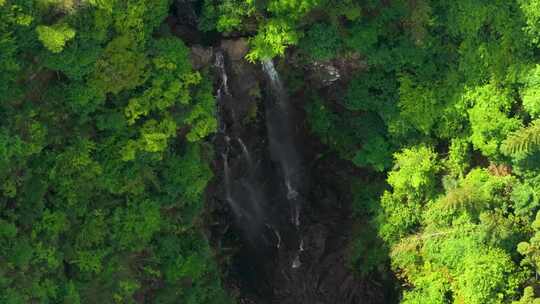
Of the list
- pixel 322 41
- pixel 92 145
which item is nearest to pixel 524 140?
pixel 322 41

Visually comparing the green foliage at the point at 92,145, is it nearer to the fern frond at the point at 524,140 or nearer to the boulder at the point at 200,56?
the boulder at the point at 200,56

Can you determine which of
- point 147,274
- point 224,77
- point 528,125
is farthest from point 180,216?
point 528,125

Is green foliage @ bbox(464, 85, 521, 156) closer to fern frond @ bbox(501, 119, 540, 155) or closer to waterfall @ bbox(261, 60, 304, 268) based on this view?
fern frond @ bbox(501, 119, 540, 155)

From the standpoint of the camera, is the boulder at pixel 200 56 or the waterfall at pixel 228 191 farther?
the waterfall at pixel 228 191

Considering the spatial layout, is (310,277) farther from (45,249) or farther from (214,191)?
(45,249)

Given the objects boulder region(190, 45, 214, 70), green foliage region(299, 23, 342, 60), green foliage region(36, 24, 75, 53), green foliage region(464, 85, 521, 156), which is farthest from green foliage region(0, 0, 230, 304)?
green foliage region(464, 85, 521, 156)

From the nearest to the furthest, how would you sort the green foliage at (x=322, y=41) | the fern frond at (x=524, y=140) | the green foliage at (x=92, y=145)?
the green foliage at (x=92, y=145) < the fern frond at (x=524, y=140) < the green foliage at (x=322, y=41)

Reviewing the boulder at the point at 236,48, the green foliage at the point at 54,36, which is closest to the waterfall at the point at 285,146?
the boulder at the point at 236,48
